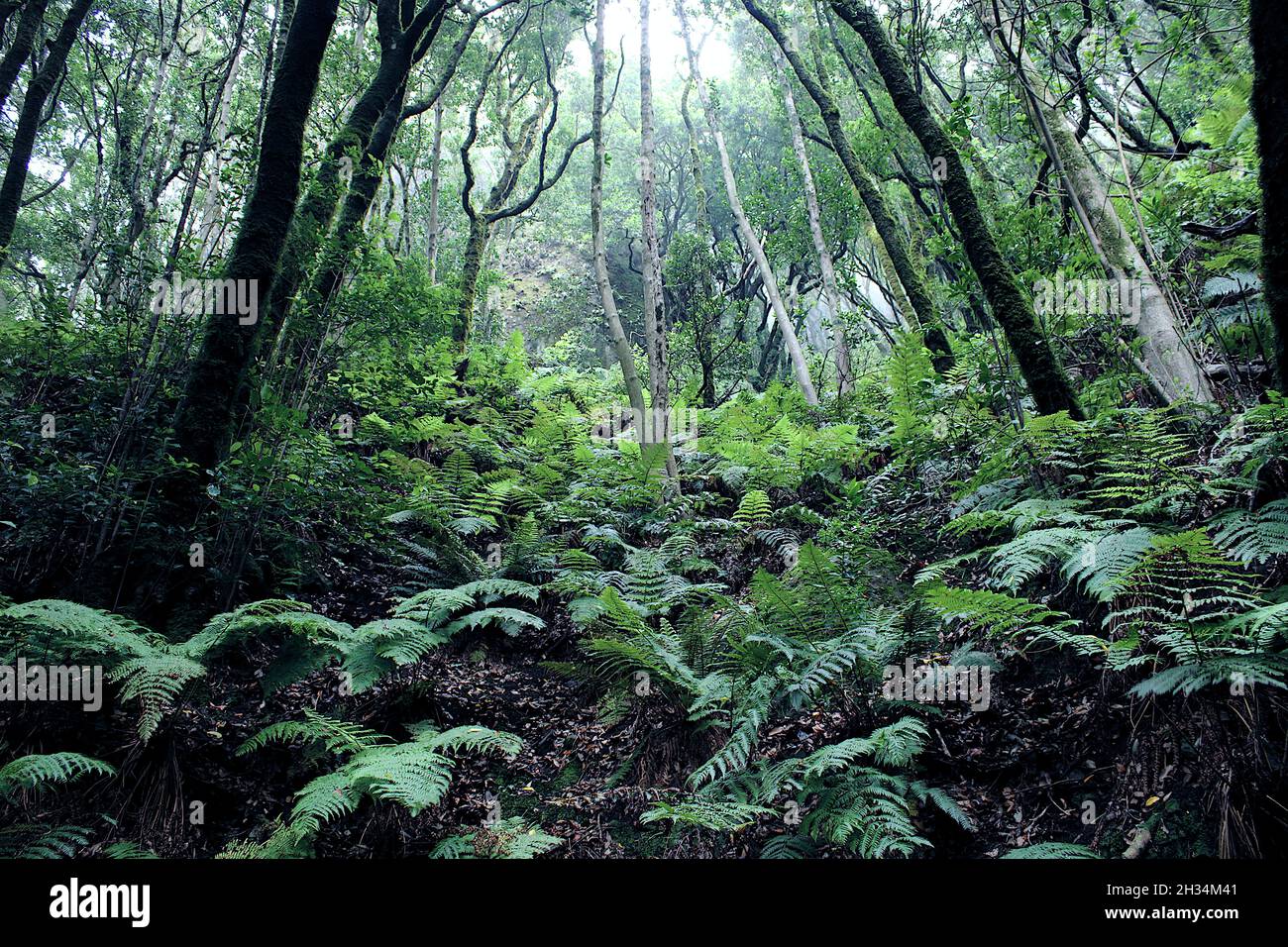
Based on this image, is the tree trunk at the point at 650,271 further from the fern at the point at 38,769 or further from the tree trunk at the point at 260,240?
the fern at the point at 38,769

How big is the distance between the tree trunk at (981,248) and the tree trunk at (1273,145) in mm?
1534

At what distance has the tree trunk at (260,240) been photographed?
4.66m

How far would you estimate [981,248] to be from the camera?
5.08 m

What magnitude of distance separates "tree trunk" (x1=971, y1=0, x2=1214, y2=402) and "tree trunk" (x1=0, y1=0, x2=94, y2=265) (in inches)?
409

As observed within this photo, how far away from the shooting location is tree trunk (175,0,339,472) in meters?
4.66

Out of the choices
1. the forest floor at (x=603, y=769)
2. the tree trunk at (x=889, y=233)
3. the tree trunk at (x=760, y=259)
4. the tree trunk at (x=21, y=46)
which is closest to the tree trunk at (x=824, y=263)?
the tree trunk at (x=760, y=259)

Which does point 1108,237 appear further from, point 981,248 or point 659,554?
point 659,554

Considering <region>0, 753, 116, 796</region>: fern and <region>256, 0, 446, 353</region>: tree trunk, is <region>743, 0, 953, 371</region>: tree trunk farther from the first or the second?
<region>0, 753, 116, 796</region>: fern

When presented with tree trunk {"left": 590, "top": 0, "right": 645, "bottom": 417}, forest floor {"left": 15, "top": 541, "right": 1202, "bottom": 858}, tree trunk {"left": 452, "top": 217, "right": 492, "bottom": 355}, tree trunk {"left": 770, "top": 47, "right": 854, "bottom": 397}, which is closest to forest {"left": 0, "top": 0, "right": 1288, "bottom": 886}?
forest floor {"left": 15, "top": 541, "right": 1202, "bottom": 858}

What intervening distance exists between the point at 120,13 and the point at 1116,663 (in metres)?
16.9

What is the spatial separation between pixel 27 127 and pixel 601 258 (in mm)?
6942

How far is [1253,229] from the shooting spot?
5.00m

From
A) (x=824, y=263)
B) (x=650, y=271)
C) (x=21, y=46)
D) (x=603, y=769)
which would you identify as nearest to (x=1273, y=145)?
(x=603, y=769)
